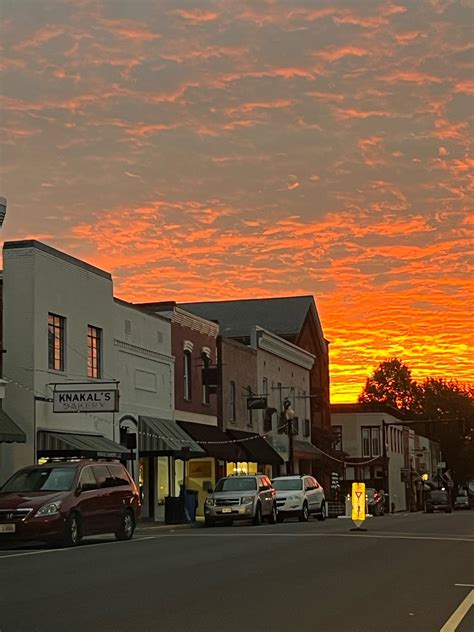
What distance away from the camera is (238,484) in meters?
36.3

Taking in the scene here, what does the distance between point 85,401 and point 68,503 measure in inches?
413

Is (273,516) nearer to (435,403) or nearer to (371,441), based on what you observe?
(371,441)

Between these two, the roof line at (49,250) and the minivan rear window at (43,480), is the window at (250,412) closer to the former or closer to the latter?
the roof line at (49,250)

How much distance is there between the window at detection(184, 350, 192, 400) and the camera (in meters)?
46.0

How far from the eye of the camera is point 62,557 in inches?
745

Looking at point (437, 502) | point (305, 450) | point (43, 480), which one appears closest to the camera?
point (43, 480)

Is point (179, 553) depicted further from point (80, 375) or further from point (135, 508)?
point (80, 375)

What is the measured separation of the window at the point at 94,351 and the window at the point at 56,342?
1.94 m

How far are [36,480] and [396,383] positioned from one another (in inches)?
4662

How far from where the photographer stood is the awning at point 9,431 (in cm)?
3028

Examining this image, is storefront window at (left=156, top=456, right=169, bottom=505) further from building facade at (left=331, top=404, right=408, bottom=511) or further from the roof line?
building facade at (left=331, top=404, right=408, bottom=511)

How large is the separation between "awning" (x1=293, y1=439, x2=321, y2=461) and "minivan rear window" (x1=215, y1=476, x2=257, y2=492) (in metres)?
23.2

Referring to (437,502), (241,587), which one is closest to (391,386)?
(437,502)

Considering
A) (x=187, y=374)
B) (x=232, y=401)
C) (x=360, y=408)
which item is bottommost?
(x=232, y=401)
